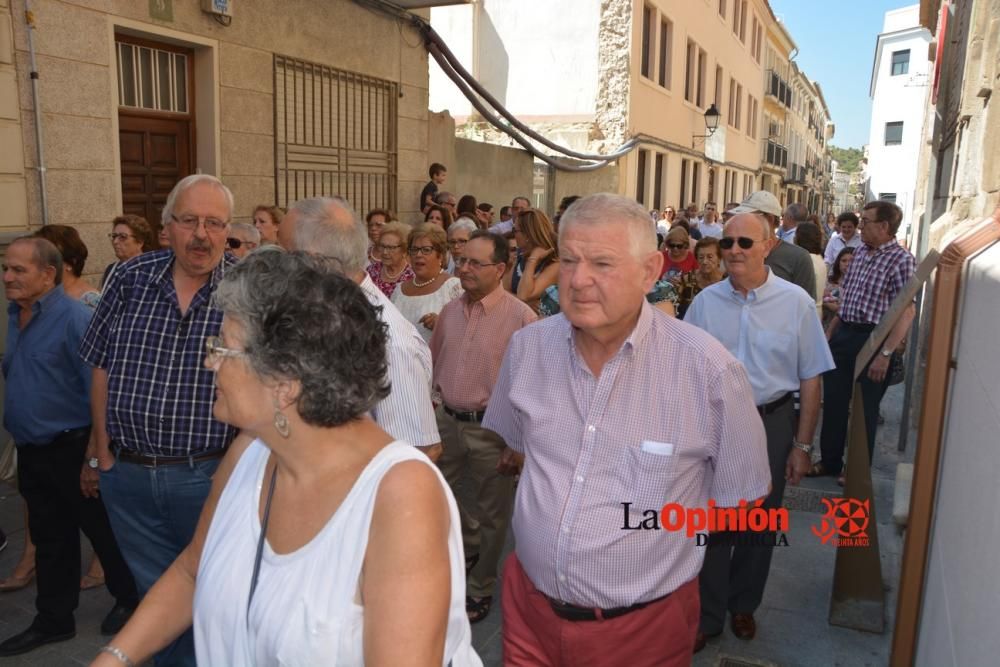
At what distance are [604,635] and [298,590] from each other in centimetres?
101

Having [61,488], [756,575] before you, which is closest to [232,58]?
[61,488]

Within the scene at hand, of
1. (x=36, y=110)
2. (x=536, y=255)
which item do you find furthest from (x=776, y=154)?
(x=36, y=110)

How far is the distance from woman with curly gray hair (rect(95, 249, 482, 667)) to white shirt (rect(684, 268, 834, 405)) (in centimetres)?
221

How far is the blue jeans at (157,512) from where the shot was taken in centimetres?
285

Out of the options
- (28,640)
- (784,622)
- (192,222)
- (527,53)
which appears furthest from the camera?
(527,53)

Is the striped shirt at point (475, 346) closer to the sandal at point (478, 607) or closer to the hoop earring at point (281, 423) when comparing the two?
the sandal at point (478, 607)

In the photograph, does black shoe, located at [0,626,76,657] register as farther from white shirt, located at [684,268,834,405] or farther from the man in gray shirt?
the man in gray shirt

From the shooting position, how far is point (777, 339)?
3.54 m

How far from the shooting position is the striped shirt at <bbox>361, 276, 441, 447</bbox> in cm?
290

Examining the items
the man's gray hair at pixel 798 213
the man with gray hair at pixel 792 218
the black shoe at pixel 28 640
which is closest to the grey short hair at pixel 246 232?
the black shoe at pixel 28 640

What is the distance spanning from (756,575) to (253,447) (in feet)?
8.47

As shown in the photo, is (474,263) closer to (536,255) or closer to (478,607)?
(536,255)

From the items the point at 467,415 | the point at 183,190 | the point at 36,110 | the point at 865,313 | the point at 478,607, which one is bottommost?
the point at 478,607

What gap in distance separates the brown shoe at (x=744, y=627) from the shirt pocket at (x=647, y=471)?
1.85 metres
